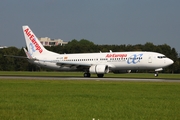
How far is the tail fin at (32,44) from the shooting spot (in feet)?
226

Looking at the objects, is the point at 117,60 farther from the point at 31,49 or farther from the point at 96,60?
the point at 31,49

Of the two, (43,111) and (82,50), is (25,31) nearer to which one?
(43,111)

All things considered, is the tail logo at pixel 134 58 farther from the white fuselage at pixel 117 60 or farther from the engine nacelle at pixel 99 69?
the engine nacelle at pixel 99 69

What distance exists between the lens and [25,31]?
232ft

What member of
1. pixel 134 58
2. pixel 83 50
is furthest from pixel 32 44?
pixel 83 50

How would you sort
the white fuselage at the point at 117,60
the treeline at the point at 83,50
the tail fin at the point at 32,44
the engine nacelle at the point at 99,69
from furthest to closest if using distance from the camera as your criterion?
the treeline at the point at 83,50, the tail fin at the point at 32,44, the engine nacelle at the point at 99,69, the white fuselage at the point at 117,60

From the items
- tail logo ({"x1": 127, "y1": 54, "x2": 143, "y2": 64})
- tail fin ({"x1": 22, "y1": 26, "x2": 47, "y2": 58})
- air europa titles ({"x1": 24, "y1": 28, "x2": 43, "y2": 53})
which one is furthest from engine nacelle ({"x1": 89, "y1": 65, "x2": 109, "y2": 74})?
air europa titles ({"x1": 24, "y1": 28, "x2": 43, "y2": 53})

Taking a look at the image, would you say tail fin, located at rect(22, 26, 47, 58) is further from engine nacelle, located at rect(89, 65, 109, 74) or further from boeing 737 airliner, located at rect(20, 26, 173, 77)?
engine nacelle, located at rect(89, 65, 109, 74)

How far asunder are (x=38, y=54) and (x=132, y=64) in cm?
1857

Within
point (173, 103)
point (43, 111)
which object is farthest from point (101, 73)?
point (43, 111)

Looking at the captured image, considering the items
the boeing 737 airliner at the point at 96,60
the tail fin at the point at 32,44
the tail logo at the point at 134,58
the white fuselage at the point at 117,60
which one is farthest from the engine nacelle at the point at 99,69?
the tail fin at the point at 32,44

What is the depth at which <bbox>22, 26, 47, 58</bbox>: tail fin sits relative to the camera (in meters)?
69.0

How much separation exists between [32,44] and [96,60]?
533 inches

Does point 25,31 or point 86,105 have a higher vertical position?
point 25,31
